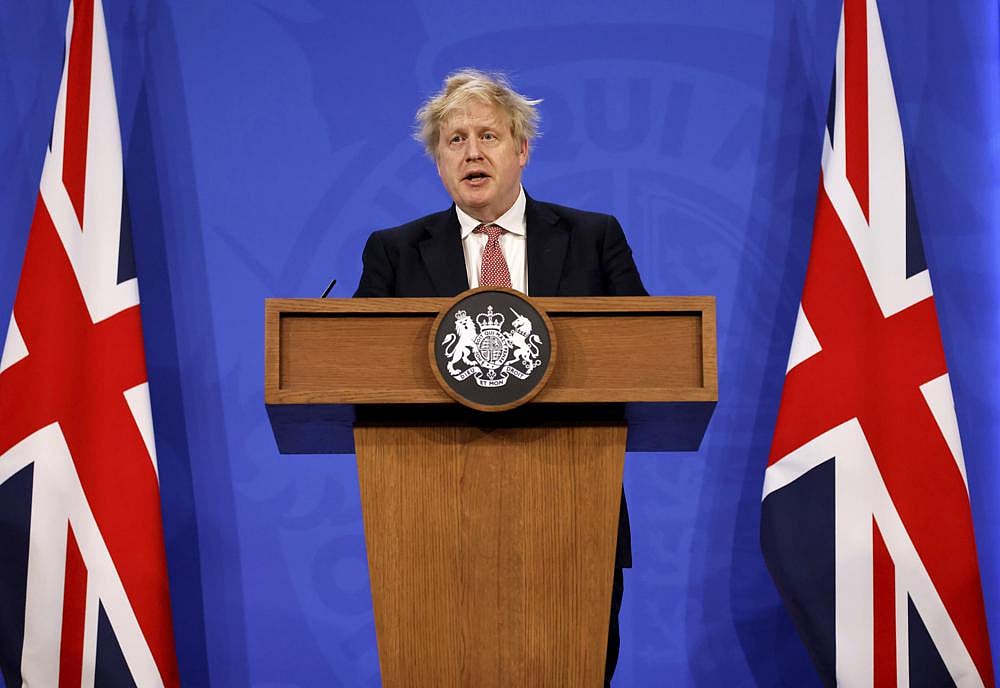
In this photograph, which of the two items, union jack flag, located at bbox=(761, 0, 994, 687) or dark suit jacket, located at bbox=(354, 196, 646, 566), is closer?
dark suit jacket, located at bbox=(354, 196, 646, 566)

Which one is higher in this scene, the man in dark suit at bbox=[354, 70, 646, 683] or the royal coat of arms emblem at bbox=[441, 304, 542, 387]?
the man in dark suit at bbox=[354, 70, 646, 683]

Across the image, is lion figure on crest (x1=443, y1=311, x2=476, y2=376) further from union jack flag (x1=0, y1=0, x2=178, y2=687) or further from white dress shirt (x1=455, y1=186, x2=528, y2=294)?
union jack flag (x1=0, y1=0, x2=178, y2=687)

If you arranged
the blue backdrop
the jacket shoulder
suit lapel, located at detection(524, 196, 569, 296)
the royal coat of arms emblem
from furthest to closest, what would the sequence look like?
the blue backdrop, the jacket shoulder, suit lapel, located at detection(524, 196, 569, 296), the royal coat of arms emblem

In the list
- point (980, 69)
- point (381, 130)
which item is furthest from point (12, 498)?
point (980, 69)

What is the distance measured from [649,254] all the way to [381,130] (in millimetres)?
888

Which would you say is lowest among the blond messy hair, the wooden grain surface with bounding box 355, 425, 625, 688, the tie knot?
the wooden grain surface with bounding box 355, 425, 625, 688

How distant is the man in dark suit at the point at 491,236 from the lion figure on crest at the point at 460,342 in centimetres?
40

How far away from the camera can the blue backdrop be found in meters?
3.12

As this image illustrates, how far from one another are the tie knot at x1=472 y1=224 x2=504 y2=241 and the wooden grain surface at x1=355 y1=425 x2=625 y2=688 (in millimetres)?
497

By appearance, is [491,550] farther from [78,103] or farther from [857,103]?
[78,103]

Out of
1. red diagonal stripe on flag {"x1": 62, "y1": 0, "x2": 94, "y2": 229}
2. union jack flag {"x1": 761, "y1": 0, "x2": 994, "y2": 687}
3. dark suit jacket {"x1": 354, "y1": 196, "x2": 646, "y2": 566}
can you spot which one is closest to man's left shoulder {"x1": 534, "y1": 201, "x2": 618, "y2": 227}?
dark suit jacket {"x1": 354, "y1": 196, "x2": 646, "y2": 566}

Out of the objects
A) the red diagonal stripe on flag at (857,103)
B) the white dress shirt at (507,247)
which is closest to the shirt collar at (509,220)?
the white dress shirt at (507,247)

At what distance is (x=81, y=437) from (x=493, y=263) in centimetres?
144

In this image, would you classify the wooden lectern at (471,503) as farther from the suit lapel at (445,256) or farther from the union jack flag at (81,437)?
the union jack flag at (81,437)
